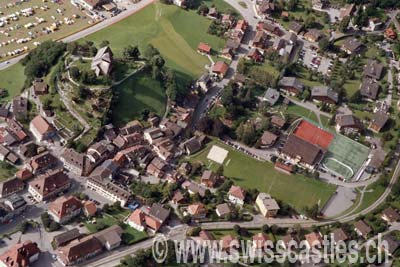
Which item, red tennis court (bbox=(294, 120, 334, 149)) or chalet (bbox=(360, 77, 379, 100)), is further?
chalet (bbox=(360, 77, 379, 100))

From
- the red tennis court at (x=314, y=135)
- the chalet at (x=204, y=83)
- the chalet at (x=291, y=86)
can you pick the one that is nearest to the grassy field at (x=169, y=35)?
the chalet at (x=204, y=83)

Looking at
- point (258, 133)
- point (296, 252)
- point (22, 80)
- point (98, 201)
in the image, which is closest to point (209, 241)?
point (296, 252)

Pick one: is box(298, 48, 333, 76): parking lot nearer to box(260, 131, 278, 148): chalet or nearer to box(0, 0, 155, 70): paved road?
box(260, 131, 278, 148): chalet

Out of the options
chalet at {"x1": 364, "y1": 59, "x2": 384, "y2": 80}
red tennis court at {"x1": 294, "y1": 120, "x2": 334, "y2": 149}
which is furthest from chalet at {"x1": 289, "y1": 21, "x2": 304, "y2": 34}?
red tennis court at {"x1": 294, "y1": 120, "x2": 334, "y2": 149}

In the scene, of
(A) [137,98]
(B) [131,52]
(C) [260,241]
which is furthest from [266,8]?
(C) [260,241]

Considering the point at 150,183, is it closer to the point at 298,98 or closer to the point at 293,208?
the point at 293,208

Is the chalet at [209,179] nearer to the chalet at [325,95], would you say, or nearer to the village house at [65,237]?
the village house at [65,237]
